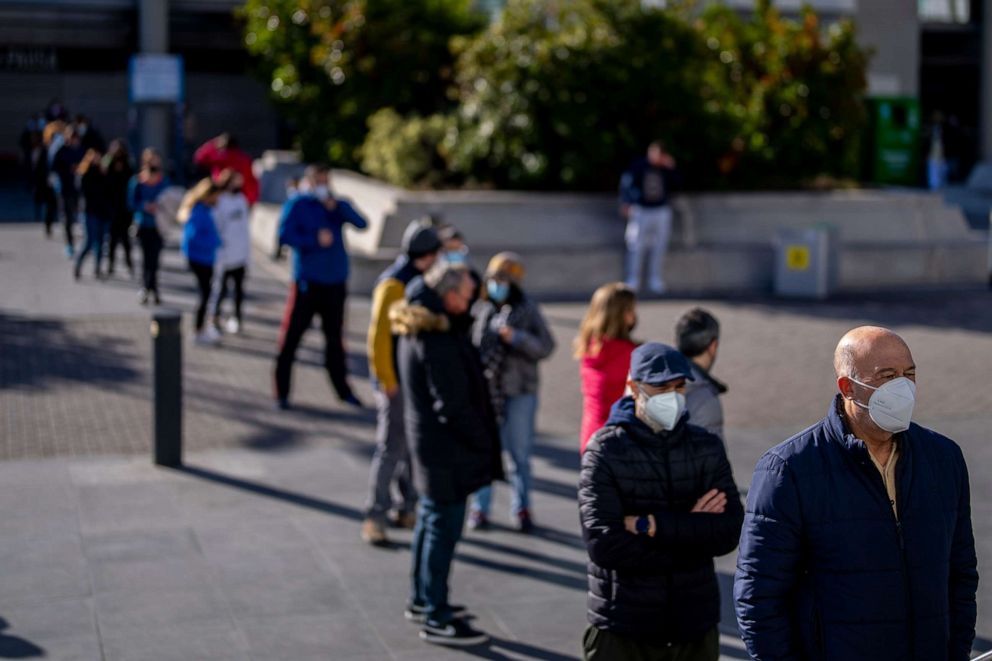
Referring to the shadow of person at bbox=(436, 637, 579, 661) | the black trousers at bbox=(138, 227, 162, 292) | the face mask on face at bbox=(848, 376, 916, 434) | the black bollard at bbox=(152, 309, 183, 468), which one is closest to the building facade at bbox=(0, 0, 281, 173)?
the black trousers at bbox=(138, 227, 162, 292)

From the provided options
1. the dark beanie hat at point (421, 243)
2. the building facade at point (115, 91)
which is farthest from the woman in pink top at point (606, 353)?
the building facade at point (115, 91)

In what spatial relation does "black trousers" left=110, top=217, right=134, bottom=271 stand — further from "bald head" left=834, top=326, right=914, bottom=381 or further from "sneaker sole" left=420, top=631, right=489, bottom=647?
"bald head" left=834, top=326, right=914, bottom=381

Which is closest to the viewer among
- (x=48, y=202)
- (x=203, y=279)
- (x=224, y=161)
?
(x=203, y=279)

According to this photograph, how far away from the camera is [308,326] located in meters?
12.2

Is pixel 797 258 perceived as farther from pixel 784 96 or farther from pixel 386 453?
pixel 386 453

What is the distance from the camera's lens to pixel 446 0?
23312mm

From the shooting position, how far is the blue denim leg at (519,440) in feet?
29.5

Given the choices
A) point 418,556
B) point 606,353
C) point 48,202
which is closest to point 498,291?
point 606,353

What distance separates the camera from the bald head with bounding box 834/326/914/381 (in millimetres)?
4277

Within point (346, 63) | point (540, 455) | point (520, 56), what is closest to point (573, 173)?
point (520, 56)

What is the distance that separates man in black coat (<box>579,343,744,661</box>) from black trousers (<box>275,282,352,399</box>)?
6.97 meters

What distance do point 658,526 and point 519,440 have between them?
12.4 ft

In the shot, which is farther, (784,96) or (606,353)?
(784,96)

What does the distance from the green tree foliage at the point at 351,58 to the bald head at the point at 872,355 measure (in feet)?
58.8
